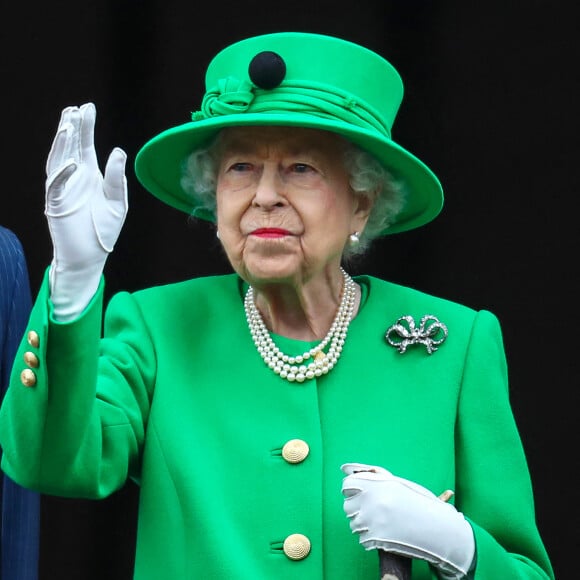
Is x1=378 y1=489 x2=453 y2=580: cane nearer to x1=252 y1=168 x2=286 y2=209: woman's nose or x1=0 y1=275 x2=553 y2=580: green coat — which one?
x1=0 y1=275 x2=553 y2=580: green coat

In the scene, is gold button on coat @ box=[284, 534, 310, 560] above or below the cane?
above

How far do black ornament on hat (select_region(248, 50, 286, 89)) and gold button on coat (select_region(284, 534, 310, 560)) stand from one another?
2.90 ft

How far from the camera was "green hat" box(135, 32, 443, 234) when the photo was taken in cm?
400

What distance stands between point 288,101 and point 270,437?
0.66 metres

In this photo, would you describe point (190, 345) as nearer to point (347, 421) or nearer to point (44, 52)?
point (347, 421)

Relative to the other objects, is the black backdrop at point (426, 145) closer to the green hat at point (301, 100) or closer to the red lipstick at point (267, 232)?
the green hat at point (301, 100)

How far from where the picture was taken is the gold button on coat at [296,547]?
3.89 meters

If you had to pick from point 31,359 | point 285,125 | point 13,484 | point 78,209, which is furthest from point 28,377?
point 285,125

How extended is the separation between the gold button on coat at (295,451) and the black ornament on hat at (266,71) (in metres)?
0.71

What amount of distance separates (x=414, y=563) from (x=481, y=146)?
5.38 feet

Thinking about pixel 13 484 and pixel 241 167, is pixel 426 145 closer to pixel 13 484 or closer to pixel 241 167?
pixel 241 167

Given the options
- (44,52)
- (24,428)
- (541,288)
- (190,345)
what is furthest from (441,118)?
(24,428)

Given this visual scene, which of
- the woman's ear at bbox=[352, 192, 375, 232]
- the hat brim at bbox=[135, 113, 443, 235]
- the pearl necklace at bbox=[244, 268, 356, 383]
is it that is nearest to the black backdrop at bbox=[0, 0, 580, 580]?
the hat brim at bbox=[135, 113, 443, 235]

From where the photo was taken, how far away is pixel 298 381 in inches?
161
